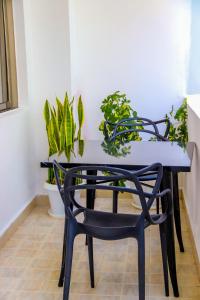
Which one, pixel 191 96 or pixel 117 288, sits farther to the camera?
pixel 191 96

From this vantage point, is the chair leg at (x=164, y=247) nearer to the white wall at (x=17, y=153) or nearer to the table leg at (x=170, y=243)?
the table leg at (x=170, y=243)

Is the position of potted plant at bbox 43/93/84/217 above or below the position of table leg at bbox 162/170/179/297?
above

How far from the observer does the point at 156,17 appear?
3.88 meters

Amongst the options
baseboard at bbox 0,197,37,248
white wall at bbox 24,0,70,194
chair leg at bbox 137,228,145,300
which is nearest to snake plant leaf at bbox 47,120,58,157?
white wall at bbox 24,0,70,194

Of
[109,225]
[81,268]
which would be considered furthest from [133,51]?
[109,225]

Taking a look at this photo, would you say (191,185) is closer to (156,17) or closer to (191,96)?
(191,96)

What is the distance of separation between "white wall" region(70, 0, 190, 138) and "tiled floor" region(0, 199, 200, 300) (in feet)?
4.21

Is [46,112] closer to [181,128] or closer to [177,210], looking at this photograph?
[181,128]

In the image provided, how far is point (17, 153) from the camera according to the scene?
11.3 ft

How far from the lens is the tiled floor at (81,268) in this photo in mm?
2465

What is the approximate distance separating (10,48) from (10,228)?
4.76 feet

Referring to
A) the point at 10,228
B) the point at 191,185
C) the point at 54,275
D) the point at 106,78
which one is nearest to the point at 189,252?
the point at 191,185

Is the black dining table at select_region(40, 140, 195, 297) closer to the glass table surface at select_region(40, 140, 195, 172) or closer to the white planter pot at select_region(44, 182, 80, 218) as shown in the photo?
the glass table surface at select_region(40, 140, 195, 172)

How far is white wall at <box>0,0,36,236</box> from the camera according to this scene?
10.4 feet
